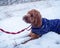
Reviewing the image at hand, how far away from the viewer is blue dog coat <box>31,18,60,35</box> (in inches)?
68.6

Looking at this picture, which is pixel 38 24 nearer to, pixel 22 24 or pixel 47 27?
pixel 47 27

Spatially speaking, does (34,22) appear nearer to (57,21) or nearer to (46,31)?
(46,31)

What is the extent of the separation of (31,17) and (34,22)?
0.06 metres

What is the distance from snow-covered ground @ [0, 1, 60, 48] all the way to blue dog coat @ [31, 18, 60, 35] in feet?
0.17

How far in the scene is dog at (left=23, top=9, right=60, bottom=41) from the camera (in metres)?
1.65

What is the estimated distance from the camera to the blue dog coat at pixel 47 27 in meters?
1.74

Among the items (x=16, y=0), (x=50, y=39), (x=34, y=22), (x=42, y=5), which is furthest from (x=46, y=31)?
(x=16, y=0)

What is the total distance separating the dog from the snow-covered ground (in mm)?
51

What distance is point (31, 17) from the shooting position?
5.40 ft

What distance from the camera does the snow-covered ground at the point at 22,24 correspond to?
1.68 meters

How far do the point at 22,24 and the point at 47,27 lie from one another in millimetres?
427

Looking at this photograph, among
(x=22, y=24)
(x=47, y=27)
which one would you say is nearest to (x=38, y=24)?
(x=47, y=27)

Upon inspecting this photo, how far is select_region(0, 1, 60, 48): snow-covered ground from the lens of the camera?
5.52 ft

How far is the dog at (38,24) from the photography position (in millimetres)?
1648
